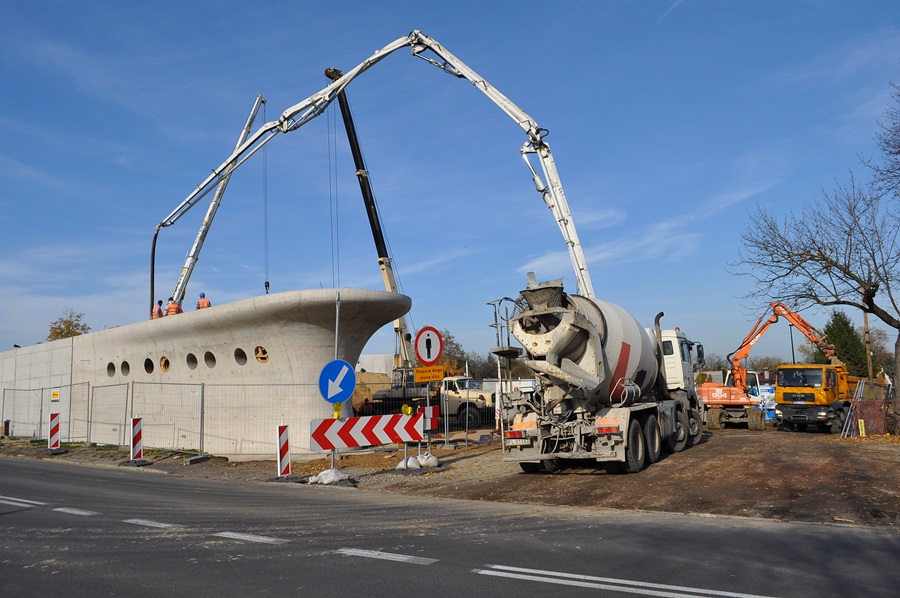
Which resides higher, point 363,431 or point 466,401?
point 466,401

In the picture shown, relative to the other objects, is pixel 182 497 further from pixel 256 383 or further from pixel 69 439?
pixel 69 439

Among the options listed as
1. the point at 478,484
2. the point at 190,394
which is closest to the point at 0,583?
the point at 478,484

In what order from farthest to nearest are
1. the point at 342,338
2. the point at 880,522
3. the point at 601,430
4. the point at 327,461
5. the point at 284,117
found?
the point at 284,117 < the point at 342,338 < the point at 327,461 < the point at 601,430 < the point at 880,522

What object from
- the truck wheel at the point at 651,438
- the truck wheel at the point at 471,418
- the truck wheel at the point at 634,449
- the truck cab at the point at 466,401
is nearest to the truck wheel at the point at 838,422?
the truck cab at the point at 466,401

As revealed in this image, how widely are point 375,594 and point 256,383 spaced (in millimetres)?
14771

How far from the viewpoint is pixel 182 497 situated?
11.4m

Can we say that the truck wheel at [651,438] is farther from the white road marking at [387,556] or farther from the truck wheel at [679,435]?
the white road marking at [387,556]

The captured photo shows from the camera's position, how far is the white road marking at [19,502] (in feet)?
33.8

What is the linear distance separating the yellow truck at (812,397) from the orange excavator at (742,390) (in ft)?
3.71

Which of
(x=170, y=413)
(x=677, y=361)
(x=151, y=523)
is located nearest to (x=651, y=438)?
(x=677, y=361)

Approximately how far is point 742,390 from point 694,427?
35.4 ft

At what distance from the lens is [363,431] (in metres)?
13.6

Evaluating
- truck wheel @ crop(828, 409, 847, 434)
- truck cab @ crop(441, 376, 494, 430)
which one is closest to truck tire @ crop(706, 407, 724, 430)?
truck wheel @ crop(828, 409, 847, 434)

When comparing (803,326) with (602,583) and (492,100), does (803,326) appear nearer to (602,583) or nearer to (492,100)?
(492,100)
